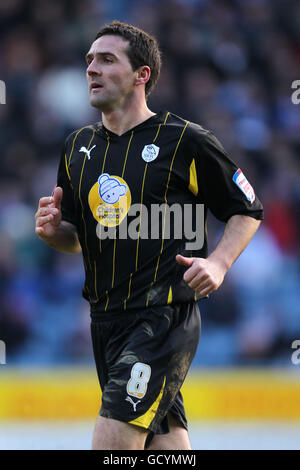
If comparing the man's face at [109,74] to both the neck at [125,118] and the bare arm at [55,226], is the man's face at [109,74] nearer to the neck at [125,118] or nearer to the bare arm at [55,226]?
the neck at [125,118]

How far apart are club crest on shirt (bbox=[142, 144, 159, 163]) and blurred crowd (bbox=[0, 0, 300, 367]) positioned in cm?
434

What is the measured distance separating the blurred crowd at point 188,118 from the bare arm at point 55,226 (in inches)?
158

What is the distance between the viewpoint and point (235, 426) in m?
7.04

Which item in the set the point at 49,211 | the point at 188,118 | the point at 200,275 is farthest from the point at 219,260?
the point at 188,118

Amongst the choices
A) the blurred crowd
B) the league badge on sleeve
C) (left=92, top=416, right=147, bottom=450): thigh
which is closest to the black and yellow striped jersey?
the league badge on sleeve

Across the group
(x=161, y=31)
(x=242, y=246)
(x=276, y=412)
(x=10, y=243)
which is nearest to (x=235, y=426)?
(x=276, y=412)

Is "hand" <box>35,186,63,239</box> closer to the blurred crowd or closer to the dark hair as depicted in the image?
the dark hair

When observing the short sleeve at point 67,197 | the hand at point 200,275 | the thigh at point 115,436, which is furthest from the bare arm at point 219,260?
the short sleeve at point 67,197

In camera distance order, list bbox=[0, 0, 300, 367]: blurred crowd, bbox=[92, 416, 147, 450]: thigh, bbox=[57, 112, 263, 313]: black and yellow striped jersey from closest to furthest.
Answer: bbox=[92, 416, 147, 450]: thigh
bbox=[57, 112, 263, 313]: black and yellow striped jersey
bbox=[0, 0, 300, 367]: blurred crowd

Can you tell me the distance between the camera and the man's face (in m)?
3.79

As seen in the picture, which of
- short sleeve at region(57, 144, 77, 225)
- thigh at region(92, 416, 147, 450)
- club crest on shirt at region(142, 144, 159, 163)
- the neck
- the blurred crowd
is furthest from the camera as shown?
the blurred crowd

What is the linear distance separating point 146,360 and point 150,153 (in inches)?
37.4

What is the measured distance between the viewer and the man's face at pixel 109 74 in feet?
12.4
